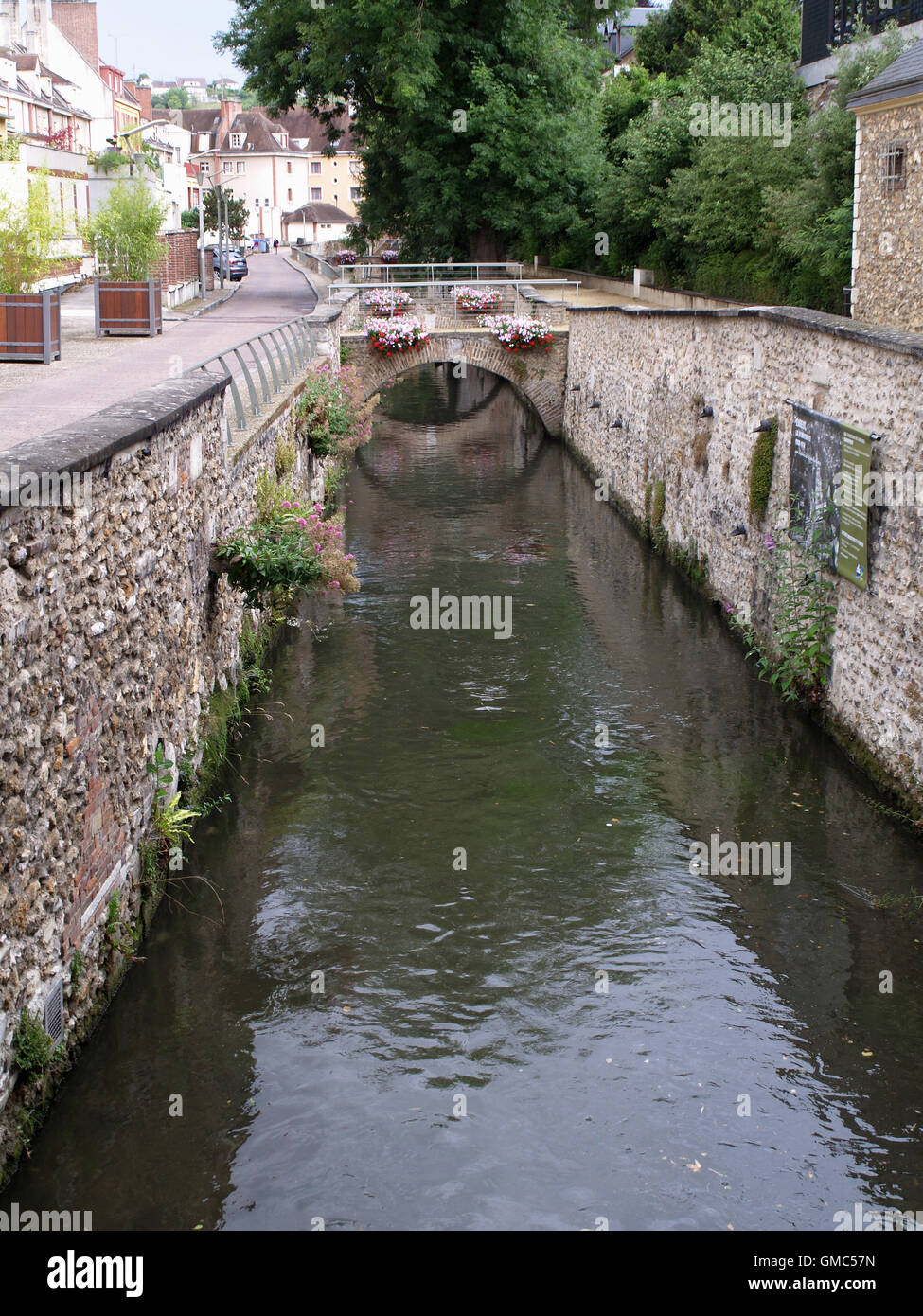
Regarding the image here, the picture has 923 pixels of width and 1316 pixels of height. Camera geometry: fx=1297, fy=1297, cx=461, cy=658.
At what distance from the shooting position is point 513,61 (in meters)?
34.1

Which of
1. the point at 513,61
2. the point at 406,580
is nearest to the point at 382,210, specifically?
the point at 513,61

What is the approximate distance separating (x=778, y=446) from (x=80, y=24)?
63802mm

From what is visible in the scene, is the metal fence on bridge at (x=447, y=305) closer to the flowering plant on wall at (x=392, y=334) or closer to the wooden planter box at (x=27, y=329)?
the flowering plant on wall at (x=392, y=334)

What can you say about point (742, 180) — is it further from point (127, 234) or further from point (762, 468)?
point (762, 468)

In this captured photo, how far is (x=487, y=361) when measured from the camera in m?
29.7

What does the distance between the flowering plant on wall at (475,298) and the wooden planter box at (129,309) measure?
917cm

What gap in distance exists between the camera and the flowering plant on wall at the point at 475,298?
29.5 m

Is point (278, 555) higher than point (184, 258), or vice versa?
point (184, 258)

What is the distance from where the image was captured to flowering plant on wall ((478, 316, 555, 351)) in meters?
29.2

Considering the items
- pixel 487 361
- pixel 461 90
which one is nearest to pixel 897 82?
pixel 487 361

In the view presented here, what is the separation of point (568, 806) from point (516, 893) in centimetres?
156

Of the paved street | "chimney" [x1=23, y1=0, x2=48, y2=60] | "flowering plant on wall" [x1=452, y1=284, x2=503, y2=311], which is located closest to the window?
the paved street

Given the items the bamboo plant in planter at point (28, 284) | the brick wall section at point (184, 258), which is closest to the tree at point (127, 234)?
the bamboo plant in planter at point (28, 284)
